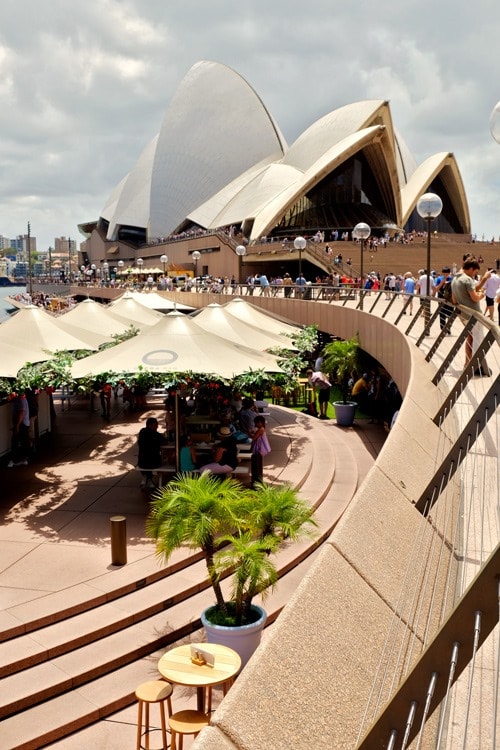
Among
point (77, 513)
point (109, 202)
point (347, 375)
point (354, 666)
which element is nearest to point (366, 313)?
point (347, 375)

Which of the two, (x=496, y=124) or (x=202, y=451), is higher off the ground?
(x=496, y=124)

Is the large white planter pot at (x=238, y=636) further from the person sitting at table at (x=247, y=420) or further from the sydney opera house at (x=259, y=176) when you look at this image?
the sydney opera house at (x=259, y=176)

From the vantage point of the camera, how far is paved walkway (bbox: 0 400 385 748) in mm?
6863

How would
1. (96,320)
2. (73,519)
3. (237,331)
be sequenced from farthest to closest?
(96,320), (237,331), (73,519)

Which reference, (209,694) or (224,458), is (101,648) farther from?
(224,458)

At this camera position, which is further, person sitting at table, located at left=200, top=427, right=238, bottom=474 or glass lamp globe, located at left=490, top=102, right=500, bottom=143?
person sitting at table, located at left=200, top=427, right=238, bottom=474

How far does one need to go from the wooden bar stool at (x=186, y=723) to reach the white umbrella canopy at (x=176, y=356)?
18.0 feet

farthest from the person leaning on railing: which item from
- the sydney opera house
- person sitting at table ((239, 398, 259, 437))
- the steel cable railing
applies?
the sydney opera house

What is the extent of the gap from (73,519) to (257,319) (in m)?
8.57

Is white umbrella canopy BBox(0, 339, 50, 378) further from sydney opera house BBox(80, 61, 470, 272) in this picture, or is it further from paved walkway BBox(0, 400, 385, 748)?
sydney opera house BBox(80, 61, 470, 272)

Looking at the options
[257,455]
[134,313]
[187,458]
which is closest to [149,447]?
[187,458]

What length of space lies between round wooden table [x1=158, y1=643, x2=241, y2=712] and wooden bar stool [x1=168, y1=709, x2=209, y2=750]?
0.70 ft

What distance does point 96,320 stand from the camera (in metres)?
17.2

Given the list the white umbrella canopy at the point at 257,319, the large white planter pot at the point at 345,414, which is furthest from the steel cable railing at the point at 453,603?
the large white planter pot at the point at 345,414
